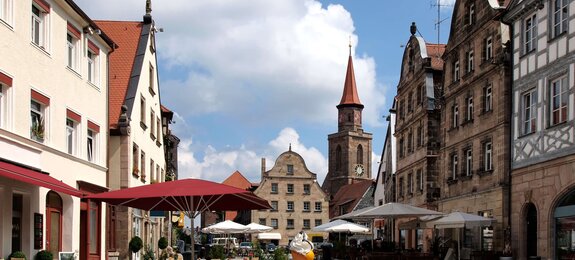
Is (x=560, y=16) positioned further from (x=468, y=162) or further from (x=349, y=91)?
(x=349, y=91)

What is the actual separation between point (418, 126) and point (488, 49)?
10.3 m

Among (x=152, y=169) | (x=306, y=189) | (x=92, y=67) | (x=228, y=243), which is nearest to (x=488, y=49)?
(x=92, y=67)

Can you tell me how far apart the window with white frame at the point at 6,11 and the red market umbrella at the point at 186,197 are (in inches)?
169

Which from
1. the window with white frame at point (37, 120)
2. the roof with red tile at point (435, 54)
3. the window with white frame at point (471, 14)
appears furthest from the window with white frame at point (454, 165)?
the window with white frame at point (37, 120)

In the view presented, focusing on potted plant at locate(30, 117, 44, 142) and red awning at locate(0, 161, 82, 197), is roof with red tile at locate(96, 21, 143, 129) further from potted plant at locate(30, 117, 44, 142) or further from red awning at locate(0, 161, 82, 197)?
red awning at locate(0, 161, 82, 197)

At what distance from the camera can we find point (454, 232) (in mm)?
31703

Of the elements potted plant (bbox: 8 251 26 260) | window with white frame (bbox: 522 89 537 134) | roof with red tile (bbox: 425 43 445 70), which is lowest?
potted plant (bbox: 8 251 26 260)

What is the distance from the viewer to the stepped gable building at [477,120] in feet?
85.9

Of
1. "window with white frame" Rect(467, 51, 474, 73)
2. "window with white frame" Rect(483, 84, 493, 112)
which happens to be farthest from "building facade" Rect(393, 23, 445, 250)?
"window with white frame" Rect(483, 84, 493, 112)

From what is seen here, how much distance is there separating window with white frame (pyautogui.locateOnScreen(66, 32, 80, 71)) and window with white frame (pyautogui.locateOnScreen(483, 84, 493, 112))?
1492cm

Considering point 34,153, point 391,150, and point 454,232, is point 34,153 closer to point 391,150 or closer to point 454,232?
point 454,232

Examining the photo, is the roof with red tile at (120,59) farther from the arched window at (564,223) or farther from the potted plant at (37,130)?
the arched window at (564,223)

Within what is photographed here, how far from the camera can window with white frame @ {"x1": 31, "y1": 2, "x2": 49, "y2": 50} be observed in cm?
1772

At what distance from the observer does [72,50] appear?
21.0 meters
